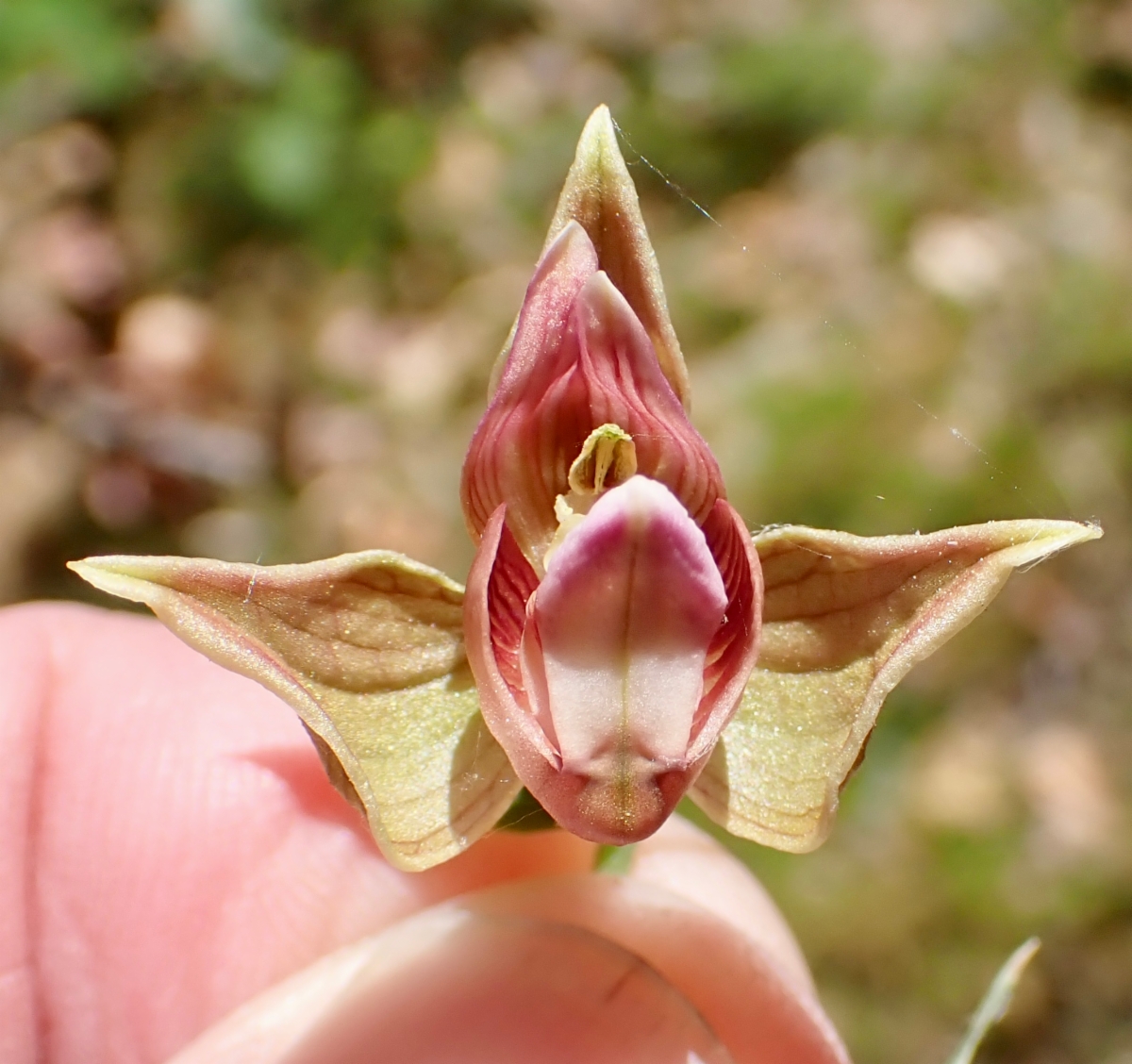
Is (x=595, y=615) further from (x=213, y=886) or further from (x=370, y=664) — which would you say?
(x=213, y=886)

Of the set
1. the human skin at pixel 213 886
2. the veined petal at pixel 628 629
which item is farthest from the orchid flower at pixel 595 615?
the human skin at pixel 213 886

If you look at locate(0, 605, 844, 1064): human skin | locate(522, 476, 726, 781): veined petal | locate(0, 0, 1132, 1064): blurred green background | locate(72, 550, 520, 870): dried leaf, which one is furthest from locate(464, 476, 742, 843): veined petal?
locate(0, 0, 1132, 1064): blurred green background

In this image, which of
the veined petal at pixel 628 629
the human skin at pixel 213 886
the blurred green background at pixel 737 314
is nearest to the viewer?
the veined petal at pixel 628 629

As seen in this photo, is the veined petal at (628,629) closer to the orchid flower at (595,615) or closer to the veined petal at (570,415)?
the orchid flower at (595,615)

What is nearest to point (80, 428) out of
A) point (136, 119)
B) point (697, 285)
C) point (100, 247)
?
point (100, 247)

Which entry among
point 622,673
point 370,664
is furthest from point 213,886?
point 622,673

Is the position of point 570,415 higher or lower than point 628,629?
higher

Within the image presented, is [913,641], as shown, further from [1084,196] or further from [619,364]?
[1084,196]
